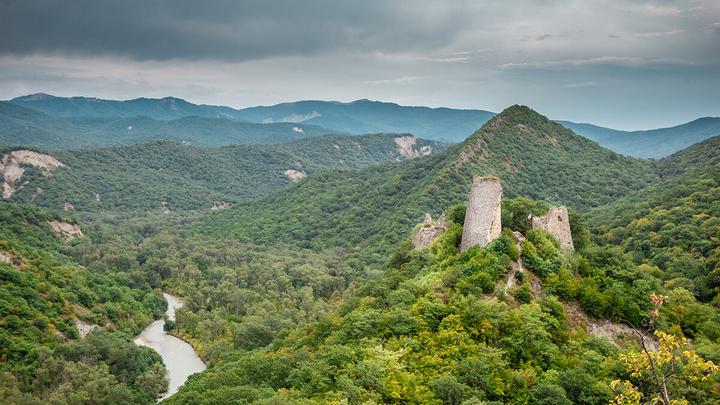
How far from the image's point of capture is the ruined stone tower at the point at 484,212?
40.6 meters

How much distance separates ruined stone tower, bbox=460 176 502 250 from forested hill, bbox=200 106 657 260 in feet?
260

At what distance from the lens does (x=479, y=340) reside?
34875 millimetres

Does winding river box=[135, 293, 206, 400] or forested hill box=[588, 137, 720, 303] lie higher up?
forested hill box=[588, 137, 720, 303]

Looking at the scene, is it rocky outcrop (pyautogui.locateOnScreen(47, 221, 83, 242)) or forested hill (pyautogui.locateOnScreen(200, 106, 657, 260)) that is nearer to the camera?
rocky outcrop (pyautogui.locateOnScreen(47, 221, 83, 242))

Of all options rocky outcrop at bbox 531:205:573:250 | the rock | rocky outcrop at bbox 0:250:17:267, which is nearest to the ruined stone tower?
rocky outcrop at bbox 531:205:573:250

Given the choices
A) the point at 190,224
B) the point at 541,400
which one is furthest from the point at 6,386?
the point at 190,224

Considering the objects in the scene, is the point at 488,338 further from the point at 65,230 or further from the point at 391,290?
the point at 65,230

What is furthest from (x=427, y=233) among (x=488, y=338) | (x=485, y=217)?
(x=488, y=338)

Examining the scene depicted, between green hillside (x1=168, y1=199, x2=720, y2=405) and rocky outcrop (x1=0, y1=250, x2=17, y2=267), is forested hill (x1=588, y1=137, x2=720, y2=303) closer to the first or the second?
green hillside (x1=168, y1=199, x2=720, y2=405)

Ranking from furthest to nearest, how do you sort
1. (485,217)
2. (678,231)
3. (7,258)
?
(7,258), (678,231), (485,217)

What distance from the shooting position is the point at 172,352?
8775 cm

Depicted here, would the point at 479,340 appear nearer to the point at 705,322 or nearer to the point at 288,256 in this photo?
the point at 705,322

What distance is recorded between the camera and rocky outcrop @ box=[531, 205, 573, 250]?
45062 millimetres

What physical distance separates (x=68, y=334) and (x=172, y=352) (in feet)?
53.7
